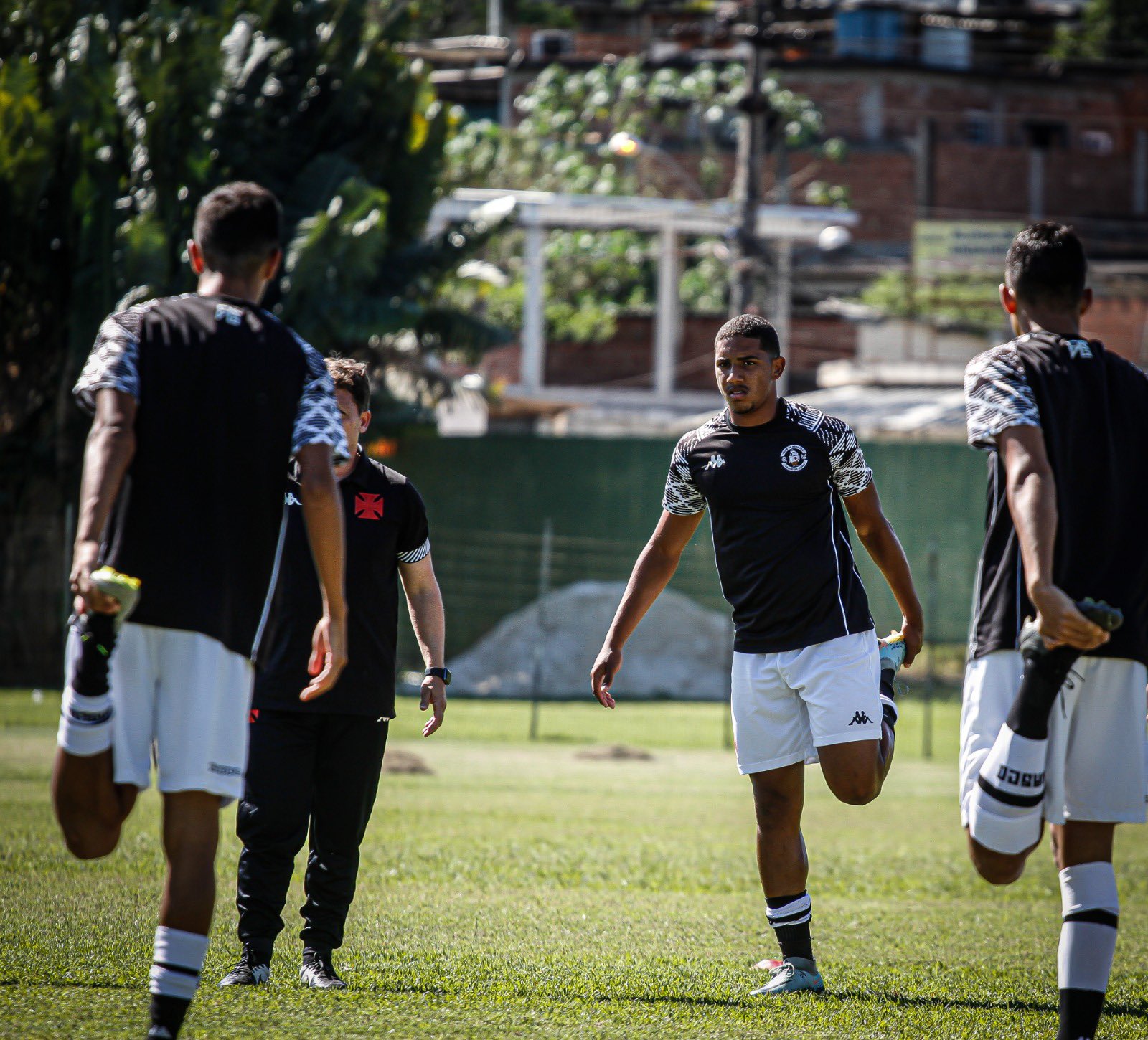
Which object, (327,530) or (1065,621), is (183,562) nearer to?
(327,530)

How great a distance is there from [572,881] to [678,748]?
891cm

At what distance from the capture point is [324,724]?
5598 millimetres

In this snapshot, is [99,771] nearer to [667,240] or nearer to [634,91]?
[667,240]

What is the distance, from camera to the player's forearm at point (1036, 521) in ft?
13.6

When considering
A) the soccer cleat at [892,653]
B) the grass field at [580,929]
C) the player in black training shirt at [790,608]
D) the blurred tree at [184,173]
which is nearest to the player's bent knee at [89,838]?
the grass field at [580,929]

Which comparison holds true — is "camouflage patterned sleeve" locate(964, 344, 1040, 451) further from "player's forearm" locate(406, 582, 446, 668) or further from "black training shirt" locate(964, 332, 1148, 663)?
"player's forearm" locate(406, 582, 446, 668)

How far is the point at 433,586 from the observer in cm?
588

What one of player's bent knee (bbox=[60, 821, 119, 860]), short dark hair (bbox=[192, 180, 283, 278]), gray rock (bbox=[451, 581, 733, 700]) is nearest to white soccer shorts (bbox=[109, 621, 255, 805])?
player's bent knee (bbox=[60, 821, 119, 860])

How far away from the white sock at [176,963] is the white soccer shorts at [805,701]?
7.82 feet

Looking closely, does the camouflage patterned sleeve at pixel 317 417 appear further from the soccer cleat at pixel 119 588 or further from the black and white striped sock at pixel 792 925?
the black and white striped sock at pixel 792 925

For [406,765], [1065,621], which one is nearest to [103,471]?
[1065,621]

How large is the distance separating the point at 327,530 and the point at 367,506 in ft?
4.76

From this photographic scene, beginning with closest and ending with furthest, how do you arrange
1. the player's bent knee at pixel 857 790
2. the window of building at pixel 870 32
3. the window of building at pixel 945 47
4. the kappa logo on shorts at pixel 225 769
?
the kappa logo on shorts at pixel 225 769, the player's bent knee at pixel 857 790, the window of building at pixel 870 32, the window of building at pixel 945 47

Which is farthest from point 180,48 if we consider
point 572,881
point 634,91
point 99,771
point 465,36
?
point 465,36
